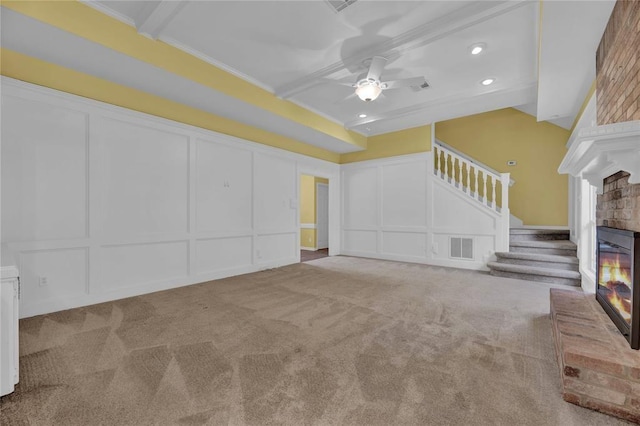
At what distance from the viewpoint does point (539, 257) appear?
173 inches

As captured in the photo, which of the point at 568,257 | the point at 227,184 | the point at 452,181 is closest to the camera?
the point at 568,257

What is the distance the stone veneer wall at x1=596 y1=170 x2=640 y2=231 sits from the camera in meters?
1.84

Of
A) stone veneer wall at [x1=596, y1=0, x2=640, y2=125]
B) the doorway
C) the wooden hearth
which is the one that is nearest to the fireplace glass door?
the wooden hearth

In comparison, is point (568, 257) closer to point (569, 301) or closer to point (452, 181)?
point (452, 181)

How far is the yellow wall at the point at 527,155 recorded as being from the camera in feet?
18.6

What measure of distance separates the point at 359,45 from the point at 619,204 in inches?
111

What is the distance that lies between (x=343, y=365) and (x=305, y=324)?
2.53ft

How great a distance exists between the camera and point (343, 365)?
189cm

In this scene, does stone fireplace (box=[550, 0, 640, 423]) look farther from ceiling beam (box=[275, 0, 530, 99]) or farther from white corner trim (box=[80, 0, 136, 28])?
white corner trim (box=[80, 0, 136, 28])

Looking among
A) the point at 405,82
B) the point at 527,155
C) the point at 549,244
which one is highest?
the point at 405,82

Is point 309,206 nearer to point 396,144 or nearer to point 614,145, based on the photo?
point 396,144

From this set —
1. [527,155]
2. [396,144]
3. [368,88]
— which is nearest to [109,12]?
[368,88]

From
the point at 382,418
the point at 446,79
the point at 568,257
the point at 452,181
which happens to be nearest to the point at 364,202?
the point at 452,181

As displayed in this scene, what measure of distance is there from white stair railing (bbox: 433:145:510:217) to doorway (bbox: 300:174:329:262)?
3.75 metres
